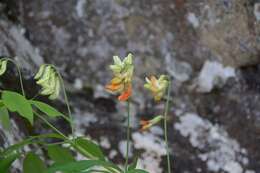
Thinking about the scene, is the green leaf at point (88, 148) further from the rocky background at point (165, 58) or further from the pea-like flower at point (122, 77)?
the rocky background at point (165, 58)

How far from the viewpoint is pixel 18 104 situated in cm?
112

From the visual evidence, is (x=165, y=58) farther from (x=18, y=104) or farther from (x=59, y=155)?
(x=18, y=104)

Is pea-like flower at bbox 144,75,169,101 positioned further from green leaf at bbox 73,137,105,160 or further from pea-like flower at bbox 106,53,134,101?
A: green leaf at bbox 73,137,105,160

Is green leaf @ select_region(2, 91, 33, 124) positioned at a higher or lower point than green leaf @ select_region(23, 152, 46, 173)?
higher

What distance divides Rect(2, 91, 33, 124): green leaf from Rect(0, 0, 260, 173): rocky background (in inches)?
33.5

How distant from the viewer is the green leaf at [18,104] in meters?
1.11

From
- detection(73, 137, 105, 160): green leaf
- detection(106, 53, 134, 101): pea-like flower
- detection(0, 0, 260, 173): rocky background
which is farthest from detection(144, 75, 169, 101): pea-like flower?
detection(0, 0, 260, 173): rocky background

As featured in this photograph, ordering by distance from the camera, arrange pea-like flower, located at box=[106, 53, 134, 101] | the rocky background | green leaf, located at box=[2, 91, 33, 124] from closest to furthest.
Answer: green leaf, located at box=[2, 91, 33, 124] → pea-like flower, located at box=[106, 53, 134, 101] → the rocky background

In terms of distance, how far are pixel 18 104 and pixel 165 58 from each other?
3.78 feet

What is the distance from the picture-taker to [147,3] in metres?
2.27

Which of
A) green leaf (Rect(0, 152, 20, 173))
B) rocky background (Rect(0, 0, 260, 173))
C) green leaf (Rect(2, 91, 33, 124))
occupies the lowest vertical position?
green leaf (Rect(0, 152, 20, 173))

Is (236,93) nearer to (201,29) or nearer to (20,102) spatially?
(201,29)

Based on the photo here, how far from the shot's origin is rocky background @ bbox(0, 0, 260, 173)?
2.01 meters

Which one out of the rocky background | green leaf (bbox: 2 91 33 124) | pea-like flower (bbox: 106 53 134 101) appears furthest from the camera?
the rocky background
